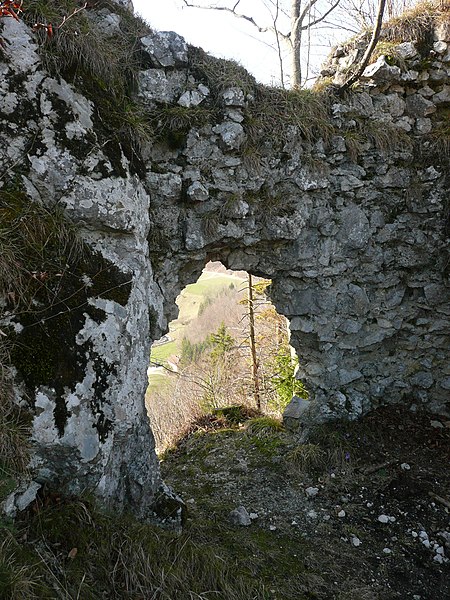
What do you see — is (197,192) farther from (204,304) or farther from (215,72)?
(204,304)

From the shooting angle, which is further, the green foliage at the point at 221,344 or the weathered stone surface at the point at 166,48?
the green foliage at the point at 221,344

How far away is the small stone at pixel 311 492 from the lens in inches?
176

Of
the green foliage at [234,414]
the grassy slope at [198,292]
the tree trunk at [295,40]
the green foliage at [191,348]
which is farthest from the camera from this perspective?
the grassy slope at [198,292]

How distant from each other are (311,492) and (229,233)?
8.85 ft

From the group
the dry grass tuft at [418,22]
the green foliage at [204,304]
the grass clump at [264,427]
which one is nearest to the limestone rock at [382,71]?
the dry grass tuft at [418,22]

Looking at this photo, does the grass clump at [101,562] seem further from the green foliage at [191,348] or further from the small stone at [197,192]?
the green foliage at [191,348]

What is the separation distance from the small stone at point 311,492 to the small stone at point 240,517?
2.25 ft

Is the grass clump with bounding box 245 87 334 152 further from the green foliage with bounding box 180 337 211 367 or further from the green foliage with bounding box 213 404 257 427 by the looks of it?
the green foliage with bounding box 180 337 211 367

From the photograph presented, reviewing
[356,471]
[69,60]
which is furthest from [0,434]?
[356,471]

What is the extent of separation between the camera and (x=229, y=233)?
14.6 feet

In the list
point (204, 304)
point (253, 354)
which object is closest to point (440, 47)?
point (253, 354)

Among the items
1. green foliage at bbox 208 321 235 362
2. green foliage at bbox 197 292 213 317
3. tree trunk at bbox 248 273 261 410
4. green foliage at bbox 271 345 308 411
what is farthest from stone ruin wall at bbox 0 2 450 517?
green foliage at bbox 197 292 213 317

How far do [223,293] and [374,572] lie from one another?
19.8m

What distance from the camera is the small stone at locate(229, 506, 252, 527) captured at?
161 inches
